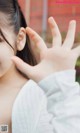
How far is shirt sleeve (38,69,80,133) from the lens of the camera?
110 centimetres

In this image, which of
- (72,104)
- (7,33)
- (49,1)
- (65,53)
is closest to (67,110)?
(72,104)

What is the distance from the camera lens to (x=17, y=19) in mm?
1246

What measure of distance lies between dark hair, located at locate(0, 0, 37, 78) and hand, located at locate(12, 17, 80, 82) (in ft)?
0.23

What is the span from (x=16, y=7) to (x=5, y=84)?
218mm

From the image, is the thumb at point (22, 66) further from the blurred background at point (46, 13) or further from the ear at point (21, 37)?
the blurred background at point (46, 13)

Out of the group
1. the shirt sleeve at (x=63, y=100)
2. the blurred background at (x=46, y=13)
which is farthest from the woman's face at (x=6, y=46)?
the blurred background at (x=46, y=13)

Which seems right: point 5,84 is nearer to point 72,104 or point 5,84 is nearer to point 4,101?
point 4,101

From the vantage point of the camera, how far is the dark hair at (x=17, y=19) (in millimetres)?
1192

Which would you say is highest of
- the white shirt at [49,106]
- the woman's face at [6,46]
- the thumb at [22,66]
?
the woman's face at [6,46]

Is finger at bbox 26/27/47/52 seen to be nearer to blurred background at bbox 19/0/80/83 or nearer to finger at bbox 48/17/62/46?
finger at bbox 48/17/62/46

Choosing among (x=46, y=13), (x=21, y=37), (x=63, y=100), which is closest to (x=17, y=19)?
(x=21, y=37)

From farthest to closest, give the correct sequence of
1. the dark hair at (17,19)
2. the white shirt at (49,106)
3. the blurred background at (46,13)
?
the blurred background at (46,13)
the dark hair at (17,19)
the white shirt at (49,106)

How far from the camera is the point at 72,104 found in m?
1.12

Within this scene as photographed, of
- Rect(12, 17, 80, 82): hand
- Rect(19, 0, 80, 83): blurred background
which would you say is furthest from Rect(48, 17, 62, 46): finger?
Rect(19, 0, 80, 83): blurred background
